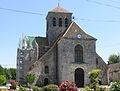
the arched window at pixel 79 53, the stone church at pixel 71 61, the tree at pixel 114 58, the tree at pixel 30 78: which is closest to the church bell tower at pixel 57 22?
the stone church at pixel 71 61

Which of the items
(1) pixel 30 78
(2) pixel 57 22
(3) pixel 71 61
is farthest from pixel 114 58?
(1) pixel 30 78

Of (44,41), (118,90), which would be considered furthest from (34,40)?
(118,90)

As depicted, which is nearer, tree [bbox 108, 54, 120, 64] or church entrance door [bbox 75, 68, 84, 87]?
church entrance door [bbox 75, 68, 84, 87]

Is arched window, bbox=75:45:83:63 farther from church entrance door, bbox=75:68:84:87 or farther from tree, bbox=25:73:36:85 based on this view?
tree, bbox=25:73:36:85

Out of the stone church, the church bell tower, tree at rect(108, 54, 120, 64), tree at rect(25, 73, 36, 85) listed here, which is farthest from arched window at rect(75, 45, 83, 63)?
tree at rect(108, 54, 120, 64)

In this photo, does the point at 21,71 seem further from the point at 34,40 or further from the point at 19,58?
the point at 34,40

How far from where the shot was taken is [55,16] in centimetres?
5734

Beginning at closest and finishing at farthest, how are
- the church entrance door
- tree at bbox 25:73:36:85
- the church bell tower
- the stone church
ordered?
tree at bbox 25:73:36:85
the stone church
the church entrance door
the church bell tower

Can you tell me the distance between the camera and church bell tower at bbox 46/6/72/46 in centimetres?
5731

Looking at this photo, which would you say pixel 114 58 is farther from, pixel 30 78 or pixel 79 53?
pixel 30 78

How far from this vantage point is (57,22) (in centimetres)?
5741

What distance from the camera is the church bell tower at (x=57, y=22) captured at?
5731 centimetres

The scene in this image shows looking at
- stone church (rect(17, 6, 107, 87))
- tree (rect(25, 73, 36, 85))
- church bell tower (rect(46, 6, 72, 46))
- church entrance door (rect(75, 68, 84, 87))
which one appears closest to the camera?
tree (rect(25, 73, 36, 85))

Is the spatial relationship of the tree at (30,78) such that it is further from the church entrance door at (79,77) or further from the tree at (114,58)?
the tree at (114,58)
